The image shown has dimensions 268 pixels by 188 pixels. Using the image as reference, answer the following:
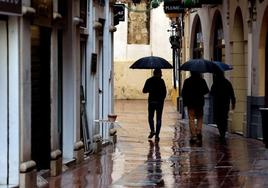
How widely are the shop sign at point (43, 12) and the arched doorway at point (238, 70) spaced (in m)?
12.2

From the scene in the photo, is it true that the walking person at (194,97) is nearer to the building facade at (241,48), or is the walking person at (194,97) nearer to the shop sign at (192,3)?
the building facade at (241,48)

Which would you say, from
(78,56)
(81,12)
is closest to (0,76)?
(78,56)

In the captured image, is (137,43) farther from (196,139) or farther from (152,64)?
(196,139)

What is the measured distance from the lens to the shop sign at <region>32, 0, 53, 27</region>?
13.0 meters

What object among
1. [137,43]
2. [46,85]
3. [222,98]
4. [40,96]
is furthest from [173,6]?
A: [137,43]

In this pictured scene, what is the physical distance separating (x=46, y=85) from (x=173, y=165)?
3440 millimetres

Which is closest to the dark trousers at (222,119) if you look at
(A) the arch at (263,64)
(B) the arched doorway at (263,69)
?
(B) the arched doorway at (263,69)

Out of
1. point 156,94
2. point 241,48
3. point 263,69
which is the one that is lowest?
point 156,94

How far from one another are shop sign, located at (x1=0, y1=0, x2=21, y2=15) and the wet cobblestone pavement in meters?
3.09

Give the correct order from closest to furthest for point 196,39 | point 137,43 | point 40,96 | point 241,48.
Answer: point 40,96 → point 241,48 → point 196,39 → point 137,43

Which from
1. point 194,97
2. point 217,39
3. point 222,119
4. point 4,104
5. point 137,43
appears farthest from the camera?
point 137,43

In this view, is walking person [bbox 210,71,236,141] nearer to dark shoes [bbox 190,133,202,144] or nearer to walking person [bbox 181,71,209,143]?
dark shoes [bbox 190,133,202,144]

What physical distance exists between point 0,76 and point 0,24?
0.76 metres

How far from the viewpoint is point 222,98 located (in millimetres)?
22844
